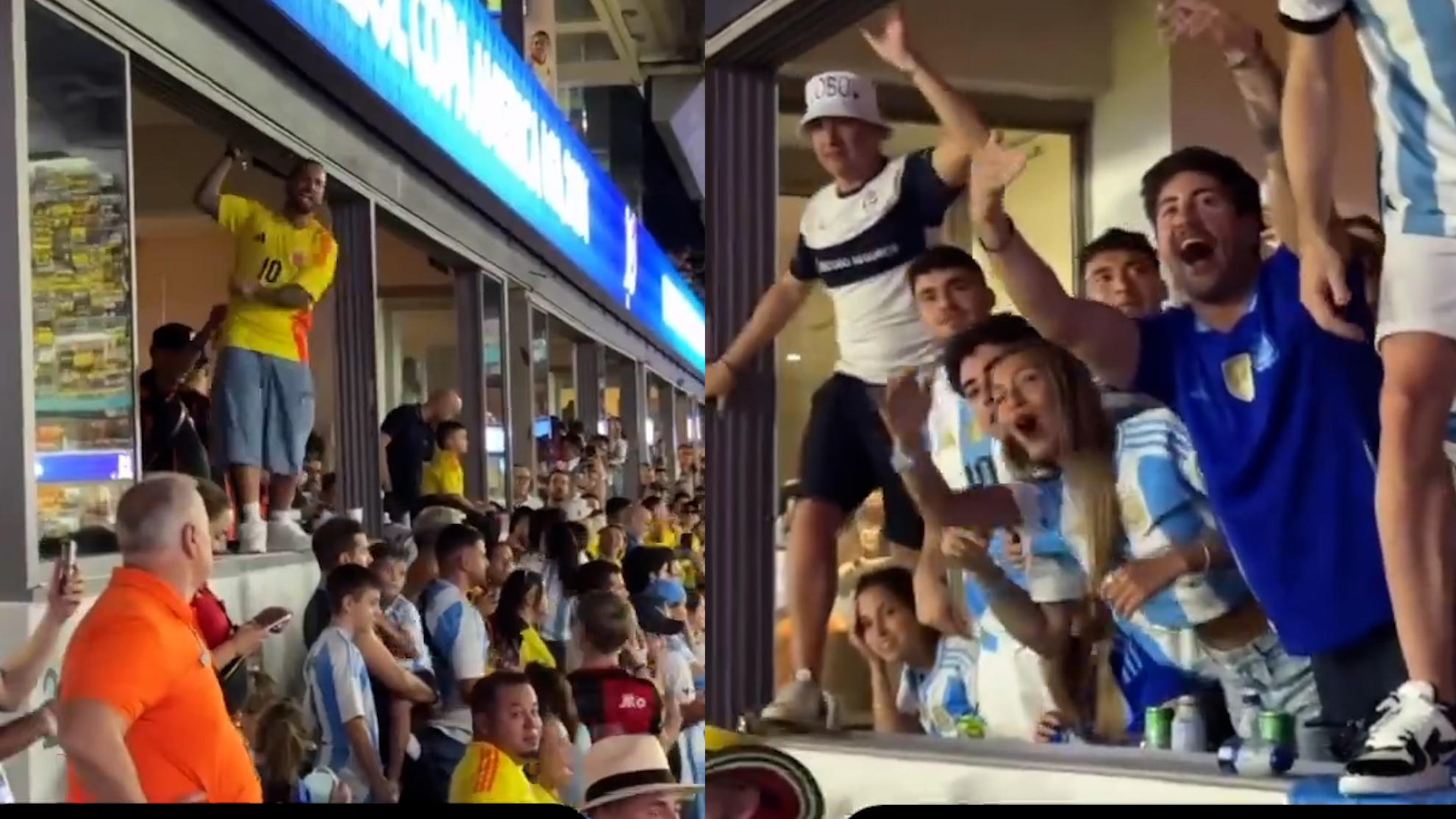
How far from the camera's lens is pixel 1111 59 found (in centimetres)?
183

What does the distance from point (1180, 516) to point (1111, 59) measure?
0.57 meters

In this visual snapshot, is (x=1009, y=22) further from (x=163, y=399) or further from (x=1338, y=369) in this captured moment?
(x=163, y=399)

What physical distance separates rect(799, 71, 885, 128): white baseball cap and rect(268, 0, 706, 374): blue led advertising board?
0.30 metres

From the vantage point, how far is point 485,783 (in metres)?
1.90

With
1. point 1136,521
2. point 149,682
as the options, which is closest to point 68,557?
point 149,682

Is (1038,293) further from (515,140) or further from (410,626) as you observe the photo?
(410,626)

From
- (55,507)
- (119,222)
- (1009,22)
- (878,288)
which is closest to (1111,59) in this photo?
(1009,22)

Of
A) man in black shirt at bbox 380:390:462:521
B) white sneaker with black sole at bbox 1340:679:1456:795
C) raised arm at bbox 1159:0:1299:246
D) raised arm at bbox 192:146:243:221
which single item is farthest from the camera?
man in black shirt at bbox 380:390:462:521

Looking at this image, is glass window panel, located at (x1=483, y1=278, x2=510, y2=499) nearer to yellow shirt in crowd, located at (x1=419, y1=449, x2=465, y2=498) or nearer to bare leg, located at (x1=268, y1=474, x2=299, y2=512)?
yellow shirt in crowd, located at (x1=419, y1=449, x2=465, y2=498)

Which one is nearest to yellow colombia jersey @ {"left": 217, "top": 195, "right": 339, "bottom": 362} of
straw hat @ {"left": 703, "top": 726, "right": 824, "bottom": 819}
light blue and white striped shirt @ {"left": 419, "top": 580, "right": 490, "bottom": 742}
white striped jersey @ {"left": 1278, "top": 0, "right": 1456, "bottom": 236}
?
light blue and white striped shirt @ {"left": 419, "top": 580, "right": 490, "bottom": 742}

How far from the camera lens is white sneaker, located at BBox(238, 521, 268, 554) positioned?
1.83 m

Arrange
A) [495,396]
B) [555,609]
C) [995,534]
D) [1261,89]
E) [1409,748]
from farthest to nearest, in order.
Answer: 1. [495,396]
2. [555,609]
3. [995,534]
4. [1261,89]
5. [1409,748]

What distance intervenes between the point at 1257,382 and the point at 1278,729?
0.41m

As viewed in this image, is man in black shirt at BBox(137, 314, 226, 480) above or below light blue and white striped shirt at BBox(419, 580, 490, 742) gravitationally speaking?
above
